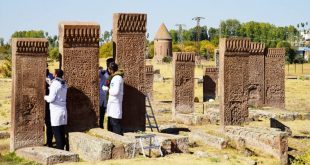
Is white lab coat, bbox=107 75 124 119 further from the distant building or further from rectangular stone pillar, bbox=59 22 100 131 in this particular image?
the distant building

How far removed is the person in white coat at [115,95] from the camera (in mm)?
12094

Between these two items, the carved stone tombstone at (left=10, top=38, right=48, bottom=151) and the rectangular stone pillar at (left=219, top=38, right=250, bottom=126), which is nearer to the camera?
the carved stone tombstone at (left=10, top=38, right=48, bottom=151)

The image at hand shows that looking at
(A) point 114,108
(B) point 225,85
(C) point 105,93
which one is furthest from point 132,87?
(B) point 225,85

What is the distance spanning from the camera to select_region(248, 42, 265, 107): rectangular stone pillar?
78.0 ft

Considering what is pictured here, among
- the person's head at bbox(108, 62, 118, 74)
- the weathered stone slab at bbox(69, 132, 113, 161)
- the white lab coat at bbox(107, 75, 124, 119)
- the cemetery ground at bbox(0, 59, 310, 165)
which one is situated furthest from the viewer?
the person's head at bbox(108, 62, 118, 74)

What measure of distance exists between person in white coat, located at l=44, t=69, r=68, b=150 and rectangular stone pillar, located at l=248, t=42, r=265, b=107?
13.5 m

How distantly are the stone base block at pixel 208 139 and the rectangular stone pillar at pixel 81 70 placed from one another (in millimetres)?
2984

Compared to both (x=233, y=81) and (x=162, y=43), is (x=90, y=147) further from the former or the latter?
(x=162, y=43)

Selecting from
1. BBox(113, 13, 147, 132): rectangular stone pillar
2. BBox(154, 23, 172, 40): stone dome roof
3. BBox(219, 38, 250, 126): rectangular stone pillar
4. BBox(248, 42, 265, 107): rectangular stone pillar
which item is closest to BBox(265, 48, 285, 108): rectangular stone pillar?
BBox(248, 42, 265, 107): rectangular stone pillar

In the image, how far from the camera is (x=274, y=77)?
945 inches

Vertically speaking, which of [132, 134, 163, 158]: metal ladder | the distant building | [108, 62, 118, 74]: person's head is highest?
the distant building

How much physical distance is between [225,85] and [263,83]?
31.4 feet

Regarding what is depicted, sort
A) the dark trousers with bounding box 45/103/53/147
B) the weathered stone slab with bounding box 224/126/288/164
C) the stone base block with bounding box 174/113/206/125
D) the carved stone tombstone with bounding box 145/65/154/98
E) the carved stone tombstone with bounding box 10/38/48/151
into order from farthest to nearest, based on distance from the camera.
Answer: the carved stone tombstone with bounding box 145/65/154/98
the stone base block with bounding box 174/113/206/125
the weathered stone slab with bounding box 224/126/288/164
the dark trousers with bounding box 45/103/53/147
the carved stone tombstone with bounding box 10/38/48/151

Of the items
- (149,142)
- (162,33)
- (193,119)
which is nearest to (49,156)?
(149,142)
